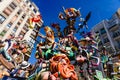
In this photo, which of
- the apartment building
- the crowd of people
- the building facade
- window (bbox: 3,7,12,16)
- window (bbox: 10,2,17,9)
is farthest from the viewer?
window (bbox: 10,2,17,9)

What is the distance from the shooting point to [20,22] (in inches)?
1933

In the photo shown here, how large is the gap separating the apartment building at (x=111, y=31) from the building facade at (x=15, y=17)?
52.5 feet

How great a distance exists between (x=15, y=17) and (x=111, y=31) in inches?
978

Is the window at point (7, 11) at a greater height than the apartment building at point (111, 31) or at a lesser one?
greater

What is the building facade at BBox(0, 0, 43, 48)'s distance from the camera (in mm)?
41622

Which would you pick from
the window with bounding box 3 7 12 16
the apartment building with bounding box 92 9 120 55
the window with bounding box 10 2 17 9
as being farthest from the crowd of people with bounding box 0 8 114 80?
the window with bounding box 10 2 17 9

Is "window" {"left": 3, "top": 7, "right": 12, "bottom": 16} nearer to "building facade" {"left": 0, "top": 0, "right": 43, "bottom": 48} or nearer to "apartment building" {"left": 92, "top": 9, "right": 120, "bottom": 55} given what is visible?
"building facade" {"left": 0, "top": 0, "right": 43, "bottom": 48}

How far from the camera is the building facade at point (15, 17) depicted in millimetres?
41622

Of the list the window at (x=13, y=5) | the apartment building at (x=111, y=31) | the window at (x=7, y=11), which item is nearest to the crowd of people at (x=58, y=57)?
the apartment building at (x=111, y=31)

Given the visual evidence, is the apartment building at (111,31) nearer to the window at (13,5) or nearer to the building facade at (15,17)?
the building facade at (15,17)

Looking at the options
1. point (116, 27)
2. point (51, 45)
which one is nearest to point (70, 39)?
point (51, 45)

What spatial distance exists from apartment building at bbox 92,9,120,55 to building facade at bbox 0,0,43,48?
15989mm

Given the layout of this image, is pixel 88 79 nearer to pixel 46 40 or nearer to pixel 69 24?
pixel 46 40

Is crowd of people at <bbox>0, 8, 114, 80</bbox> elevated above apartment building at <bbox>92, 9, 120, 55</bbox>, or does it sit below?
below
